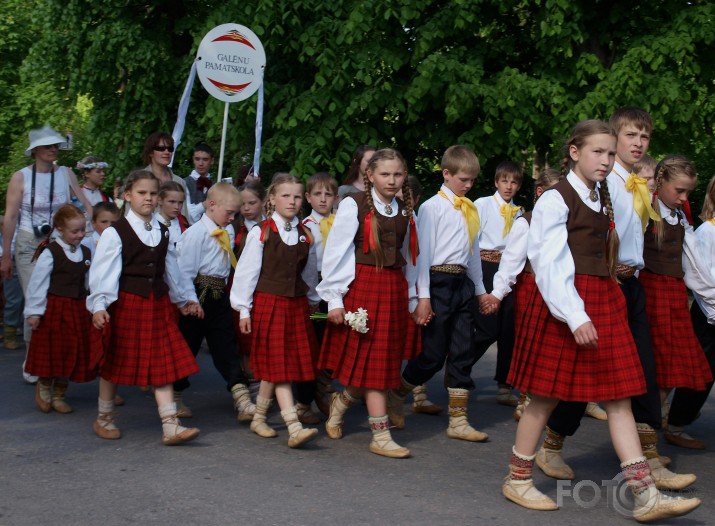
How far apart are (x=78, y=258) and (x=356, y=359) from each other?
2.62m

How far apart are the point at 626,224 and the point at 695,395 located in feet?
4.93

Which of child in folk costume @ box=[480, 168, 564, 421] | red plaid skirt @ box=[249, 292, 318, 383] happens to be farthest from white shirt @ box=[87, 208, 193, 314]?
child in folk costume @ box=[480, 168, 564, 421]

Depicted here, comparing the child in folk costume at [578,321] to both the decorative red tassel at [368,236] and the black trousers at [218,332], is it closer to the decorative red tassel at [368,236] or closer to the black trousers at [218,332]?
the decorative red tassel at [368,236]

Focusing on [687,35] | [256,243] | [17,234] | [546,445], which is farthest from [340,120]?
[546,445]

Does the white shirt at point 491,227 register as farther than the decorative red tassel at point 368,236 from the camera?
Yes

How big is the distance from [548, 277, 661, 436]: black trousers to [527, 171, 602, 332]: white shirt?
67 cm

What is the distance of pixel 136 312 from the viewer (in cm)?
649

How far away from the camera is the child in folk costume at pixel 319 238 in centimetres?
715

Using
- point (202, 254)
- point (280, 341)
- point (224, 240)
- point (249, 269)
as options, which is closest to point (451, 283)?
point (280, 341)

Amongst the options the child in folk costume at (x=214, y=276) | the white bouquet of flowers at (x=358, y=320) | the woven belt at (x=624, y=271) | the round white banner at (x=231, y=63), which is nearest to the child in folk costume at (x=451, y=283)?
the white bouquet of flowers at (x=358, y=320)

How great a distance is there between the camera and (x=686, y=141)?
43.2 ft

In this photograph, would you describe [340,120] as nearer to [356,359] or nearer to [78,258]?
[78,258]

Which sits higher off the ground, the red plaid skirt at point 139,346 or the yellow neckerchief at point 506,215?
the yellow neckerchief at point 506,215

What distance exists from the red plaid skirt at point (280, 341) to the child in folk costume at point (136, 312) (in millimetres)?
460
